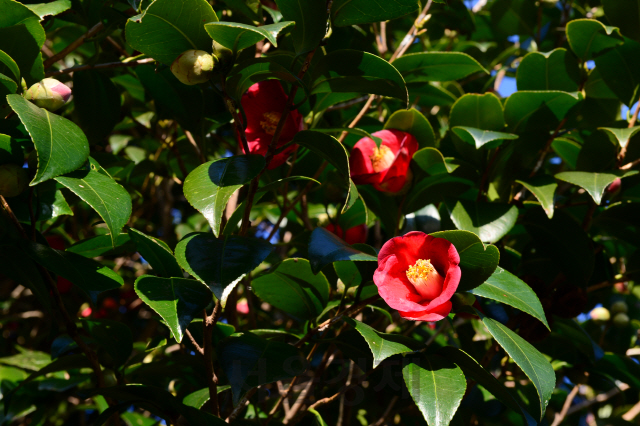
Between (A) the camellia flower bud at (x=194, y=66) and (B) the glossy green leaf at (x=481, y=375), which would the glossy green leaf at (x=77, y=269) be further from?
(B) the glossy green leaf at (x=481, y=375)

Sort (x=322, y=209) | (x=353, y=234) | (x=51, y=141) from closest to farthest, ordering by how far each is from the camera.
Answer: (x=51, y=141) → (x=353, y=234) → (x=322, y=209)

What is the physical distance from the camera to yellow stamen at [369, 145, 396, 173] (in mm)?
1025

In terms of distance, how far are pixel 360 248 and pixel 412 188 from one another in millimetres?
279

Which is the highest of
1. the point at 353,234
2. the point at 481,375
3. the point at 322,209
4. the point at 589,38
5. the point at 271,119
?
the point at 589,38

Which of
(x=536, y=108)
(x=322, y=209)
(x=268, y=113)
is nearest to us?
(x=268, y=113)

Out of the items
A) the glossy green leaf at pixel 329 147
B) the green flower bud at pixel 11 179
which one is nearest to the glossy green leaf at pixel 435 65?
the glossy green leaf at pixel 329 147

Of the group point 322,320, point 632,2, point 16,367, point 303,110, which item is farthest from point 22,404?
point 632,2

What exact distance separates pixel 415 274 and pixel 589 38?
63cm

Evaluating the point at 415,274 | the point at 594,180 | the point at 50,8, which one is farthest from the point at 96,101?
the point at 594,180

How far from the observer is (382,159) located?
103cm

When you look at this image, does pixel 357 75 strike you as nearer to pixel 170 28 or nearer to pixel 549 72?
pixel 170 28

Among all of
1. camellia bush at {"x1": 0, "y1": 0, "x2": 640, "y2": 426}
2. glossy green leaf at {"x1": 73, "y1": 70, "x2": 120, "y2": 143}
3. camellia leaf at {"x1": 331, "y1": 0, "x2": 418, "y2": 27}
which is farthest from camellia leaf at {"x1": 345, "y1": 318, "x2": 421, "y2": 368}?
glossy green leaf at {"x1": 73, "y1": 70, "x2": 120, "y2": 143}

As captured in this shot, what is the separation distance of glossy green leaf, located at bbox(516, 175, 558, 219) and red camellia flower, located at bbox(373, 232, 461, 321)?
250 mm

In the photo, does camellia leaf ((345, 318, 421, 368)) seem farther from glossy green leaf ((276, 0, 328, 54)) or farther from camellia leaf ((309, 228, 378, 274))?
glossy green leaf ((276, 0, 328, 54))
